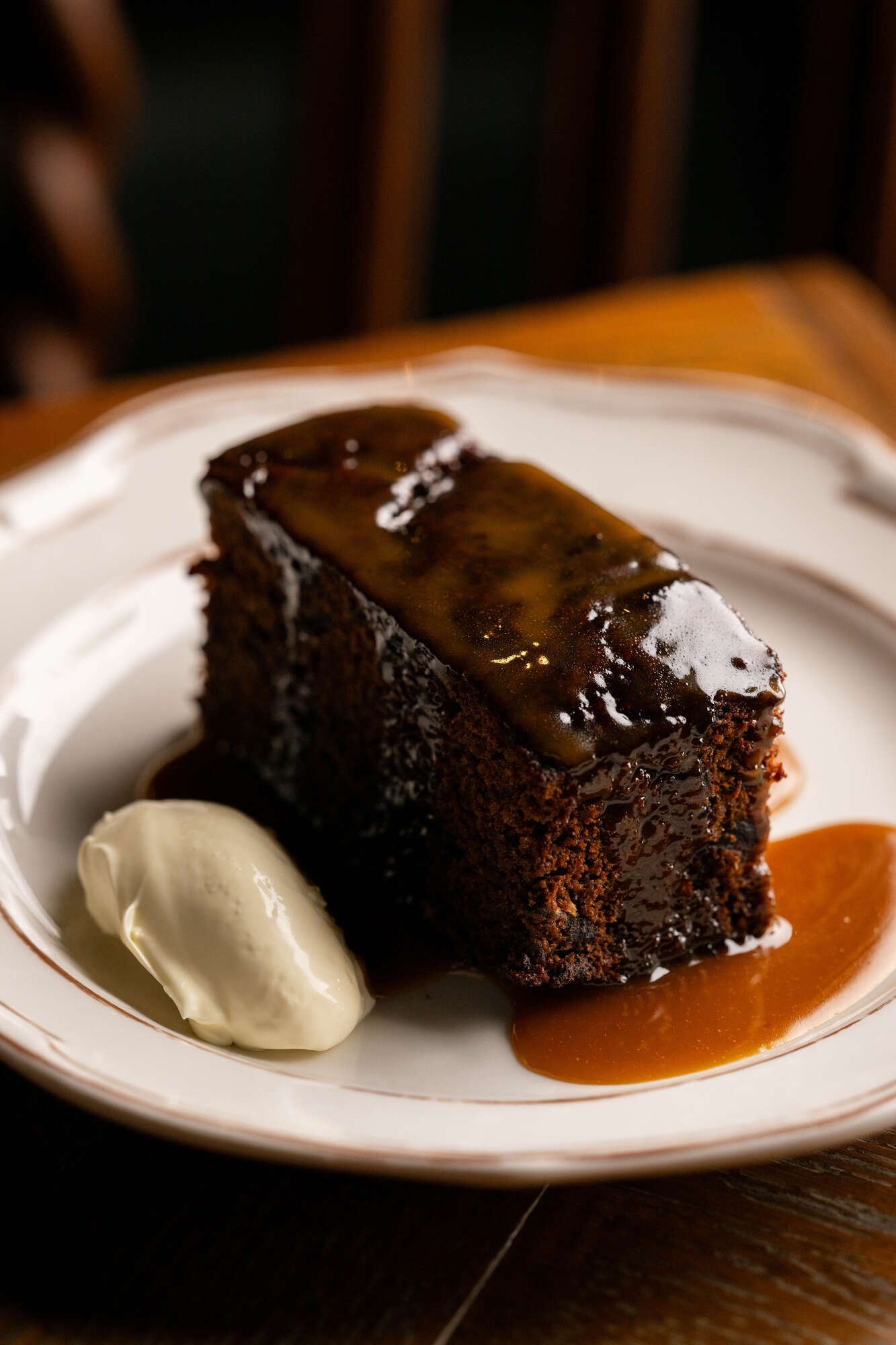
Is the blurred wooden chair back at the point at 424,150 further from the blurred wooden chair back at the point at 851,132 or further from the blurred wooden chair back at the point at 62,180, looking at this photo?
the blurred wooden chair back at the point at 62,180

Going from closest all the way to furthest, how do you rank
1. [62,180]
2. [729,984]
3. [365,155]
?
[729,984], [62,180], [365,155]

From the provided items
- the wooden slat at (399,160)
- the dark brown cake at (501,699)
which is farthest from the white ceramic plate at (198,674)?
the wooden slat at (399,160)

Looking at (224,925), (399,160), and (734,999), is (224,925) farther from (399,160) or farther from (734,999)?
(399,160)

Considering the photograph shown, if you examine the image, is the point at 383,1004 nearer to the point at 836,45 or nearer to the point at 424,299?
the point at 424,299

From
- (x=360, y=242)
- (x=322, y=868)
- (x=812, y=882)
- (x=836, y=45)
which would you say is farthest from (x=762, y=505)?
(x=836, y=45)

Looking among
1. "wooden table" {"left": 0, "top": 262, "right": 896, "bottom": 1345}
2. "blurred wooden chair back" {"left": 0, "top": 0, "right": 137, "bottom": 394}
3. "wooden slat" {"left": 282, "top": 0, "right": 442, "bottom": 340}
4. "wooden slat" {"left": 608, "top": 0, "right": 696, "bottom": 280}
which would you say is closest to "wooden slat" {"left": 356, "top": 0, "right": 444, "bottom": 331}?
"wooden slat" {"left": 282, "top": 0, "right": 442, "bottom": 340}

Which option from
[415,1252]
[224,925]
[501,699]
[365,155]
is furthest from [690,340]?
[415,1252]
